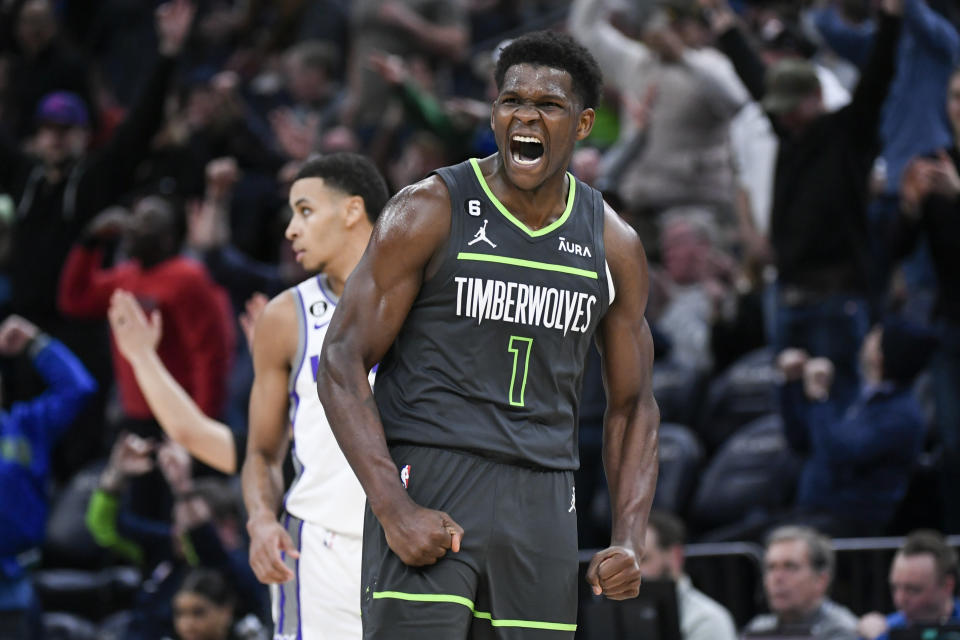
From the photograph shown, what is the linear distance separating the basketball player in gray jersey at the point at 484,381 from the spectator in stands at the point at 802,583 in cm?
346

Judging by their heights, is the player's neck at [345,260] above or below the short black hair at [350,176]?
below

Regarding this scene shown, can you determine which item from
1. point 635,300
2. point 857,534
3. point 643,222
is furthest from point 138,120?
point 635,300

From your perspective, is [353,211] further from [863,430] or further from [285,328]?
[863,430]

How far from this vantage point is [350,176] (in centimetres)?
544

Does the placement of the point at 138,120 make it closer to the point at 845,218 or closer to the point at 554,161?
the point at 845,218

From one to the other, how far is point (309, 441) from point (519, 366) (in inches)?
52.7

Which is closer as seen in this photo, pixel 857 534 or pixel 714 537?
pixel 857 534

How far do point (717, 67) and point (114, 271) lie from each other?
451 centimetres

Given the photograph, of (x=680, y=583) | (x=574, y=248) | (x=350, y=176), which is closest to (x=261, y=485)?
(x=350, y=176)

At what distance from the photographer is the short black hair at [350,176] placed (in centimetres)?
545

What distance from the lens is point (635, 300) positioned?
169 inches

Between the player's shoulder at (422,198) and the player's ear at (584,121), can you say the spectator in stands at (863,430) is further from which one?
the player's shoulder at (422,198)

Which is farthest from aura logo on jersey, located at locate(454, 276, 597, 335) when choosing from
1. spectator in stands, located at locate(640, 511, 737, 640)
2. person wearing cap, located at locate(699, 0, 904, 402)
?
person wearing cap, located at locate(699, 0, 904, 402)

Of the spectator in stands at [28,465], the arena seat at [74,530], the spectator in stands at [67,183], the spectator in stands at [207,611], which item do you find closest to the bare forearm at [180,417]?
the spectator in stands at [207,611]
